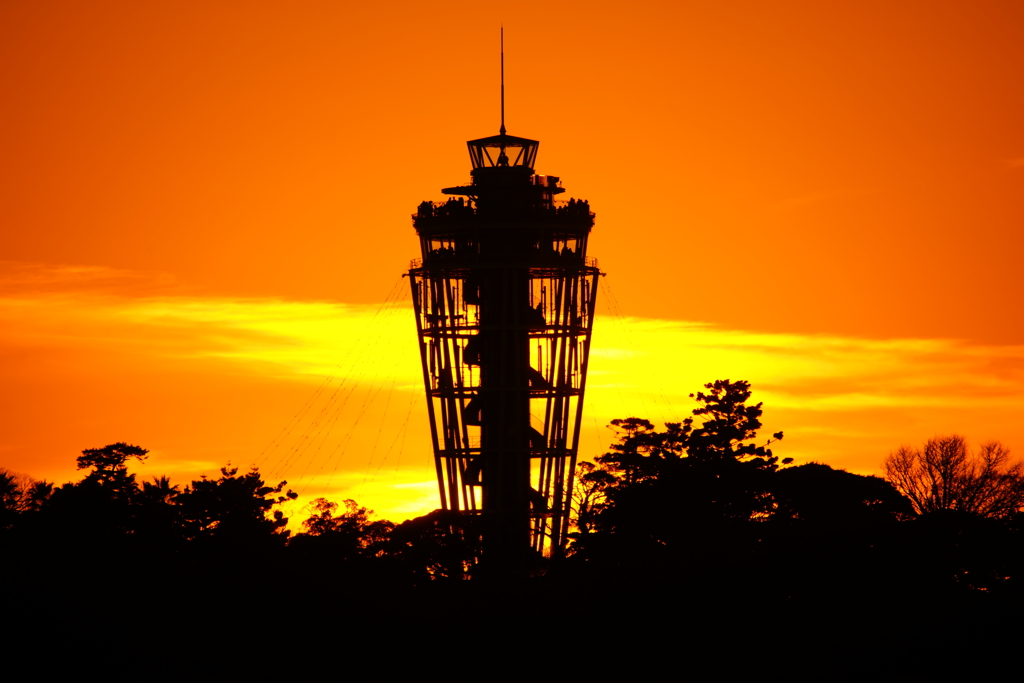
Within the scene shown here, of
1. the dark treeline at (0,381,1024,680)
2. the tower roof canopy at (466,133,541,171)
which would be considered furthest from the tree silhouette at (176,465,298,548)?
the tower roof canopy at (466,133,541,171)

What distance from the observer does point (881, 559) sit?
70.1 meters

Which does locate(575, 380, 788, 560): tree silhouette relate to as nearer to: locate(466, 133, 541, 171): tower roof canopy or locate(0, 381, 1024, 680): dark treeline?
locate(0, 381, 1024, 680): dark treeline

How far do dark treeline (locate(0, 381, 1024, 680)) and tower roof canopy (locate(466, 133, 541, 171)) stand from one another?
51.1 feet

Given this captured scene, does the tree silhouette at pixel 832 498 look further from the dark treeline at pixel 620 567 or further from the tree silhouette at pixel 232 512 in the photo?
the tree silhouette at pixel 232 512

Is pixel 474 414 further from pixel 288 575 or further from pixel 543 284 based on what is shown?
pixel 288 575

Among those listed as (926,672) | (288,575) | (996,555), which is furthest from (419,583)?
(996,555)

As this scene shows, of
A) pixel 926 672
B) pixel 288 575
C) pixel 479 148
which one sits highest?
pixel 479 148

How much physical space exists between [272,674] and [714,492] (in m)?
24.3

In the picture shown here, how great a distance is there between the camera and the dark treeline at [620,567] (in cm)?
6222

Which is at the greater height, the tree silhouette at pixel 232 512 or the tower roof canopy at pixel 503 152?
the tower roof canopy at pixel 503 152

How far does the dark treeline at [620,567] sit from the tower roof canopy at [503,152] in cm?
1558

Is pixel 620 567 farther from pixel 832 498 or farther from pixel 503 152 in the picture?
pixel 503 152

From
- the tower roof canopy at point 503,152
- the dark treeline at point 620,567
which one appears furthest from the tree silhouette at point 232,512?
the tower roof canopy at point 503,152

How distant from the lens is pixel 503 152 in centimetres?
8962
